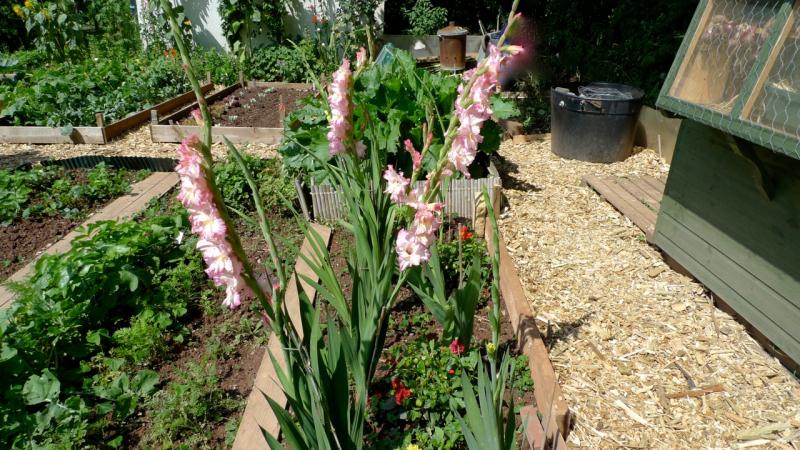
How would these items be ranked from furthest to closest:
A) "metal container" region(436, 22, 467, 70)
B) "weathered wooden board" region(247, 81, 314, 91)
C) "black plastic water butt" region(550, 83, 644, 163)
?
"metal container" region(436, 22, 467, 70) < "weathered wooden board" region(247, 81, 314, 91) < "black plastic water butt" region(550, 83, 644, 163)

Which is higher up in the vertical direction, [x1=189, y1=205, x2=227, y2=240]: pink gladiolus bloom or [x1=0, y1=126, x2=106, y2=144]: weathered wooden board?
[x1=189, y1=205, x2=227, y2=240]: pink gladiolus bloom

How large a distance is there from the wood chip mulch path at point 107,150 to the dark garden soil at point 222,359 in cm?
273

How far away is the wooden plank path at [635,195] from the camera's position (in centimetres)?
357

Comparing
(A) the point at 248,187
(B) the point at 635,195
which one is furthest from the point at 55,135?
(B) the point at 635,195

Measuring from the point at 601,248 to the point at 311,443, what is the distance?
2618 mm

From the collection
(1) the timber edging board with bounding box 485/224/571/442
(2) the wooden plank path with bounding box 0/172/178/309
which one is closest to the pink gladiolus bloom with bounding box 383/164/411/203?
(1) the timber edging board with bounding box 485/224/571/442

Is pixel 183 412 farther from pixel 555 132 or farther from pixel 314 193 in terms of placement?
pixel 555 132

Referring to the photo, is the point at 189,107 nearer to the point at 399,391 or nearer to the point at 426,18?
the point at 399,391

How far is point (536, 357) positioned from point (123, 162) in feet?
13.6

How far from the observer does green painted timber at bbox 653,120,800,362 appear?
2.26 m

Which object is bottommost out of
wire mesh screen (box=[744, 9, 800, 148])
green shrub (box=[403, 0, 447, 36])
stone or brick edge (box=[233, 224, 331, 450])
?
stone or brick edge (box=[233, 224, 331, 450])

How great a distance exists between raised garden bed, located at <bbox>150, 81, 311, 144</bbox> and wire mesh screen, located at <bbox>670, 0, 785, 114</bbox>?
3.18 metres

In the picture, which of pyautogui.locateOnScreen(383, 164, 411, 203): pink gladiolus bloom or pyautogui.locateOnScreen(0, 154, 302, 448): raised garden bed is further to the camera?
pyautogui.locateOnScreen(0, 154, 302, 448): raised garden bed

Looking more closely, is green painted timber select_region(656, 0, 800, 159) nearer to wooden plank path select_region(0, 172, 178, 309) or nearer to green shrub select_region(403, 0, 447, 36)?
wooden plank path select_region(0, 172, 178, 309)
